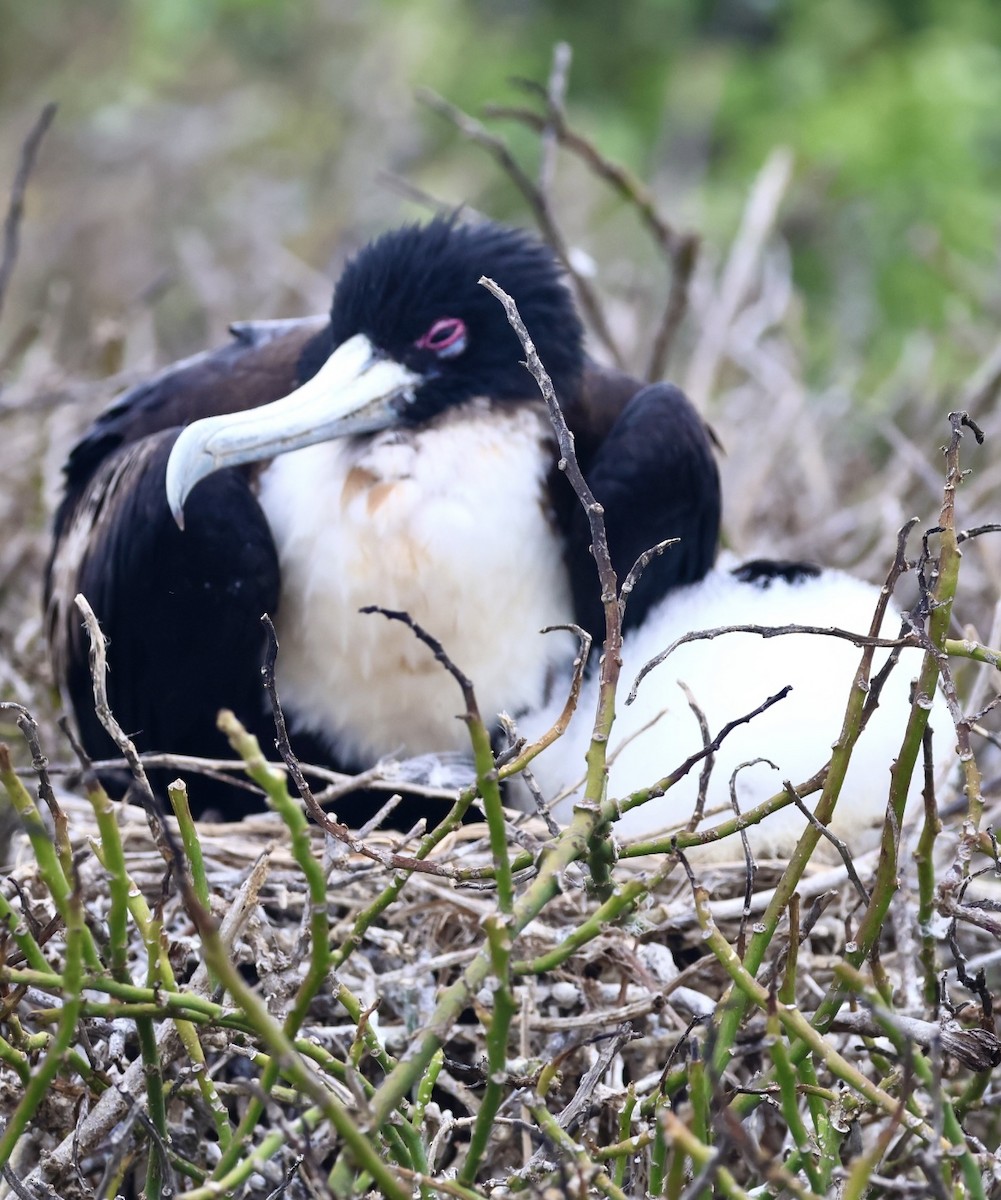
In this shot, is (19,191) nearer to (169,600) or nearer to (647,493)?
(169,600)

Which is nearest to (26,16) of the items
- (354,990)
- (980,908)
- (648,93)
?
(648,93)

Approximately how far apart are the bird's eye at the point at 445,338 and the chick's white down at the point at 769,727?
42 centimetres

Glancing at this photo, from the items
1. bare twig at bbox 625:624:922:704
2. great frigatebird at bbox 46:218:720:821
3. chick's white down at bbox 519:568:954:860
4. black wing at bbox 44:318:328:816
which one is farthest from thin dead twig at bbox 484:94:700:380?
bare twig at bbox 625:624:922:704

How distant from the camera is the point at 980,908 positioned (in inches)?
48.3

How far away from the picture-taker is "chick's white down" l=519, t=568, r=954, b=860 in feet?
5.61

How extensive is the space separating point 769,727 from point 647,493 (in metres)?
0.30

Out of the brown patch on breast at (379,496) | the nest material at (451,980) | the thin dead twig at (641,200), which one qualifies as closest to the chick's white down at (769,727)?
the nest material at (451,980)

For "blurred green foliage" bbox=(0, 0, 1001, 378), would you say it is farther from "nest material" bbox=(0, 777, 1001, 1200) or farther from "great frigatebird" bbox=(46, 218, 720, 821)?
"nest material" bbox=(0, 777, 1001, 1200)

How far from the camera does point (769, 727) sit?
5.63 ft

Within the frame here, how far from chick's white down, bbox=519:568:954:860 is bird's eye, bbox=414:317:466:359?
1.36ft

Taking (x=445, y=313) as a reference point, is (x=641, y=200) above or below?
above

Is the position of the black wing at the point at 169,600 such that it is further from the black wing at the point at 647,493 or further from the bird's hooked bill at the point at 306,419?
the black wing at the point at 647,493

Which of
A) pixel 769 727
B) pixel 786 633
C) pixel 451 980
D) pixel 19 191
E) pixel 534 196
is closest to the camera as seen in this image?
pixel 786 633

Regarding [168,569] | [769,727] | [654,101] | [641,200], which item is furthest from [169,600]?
[654,101]
